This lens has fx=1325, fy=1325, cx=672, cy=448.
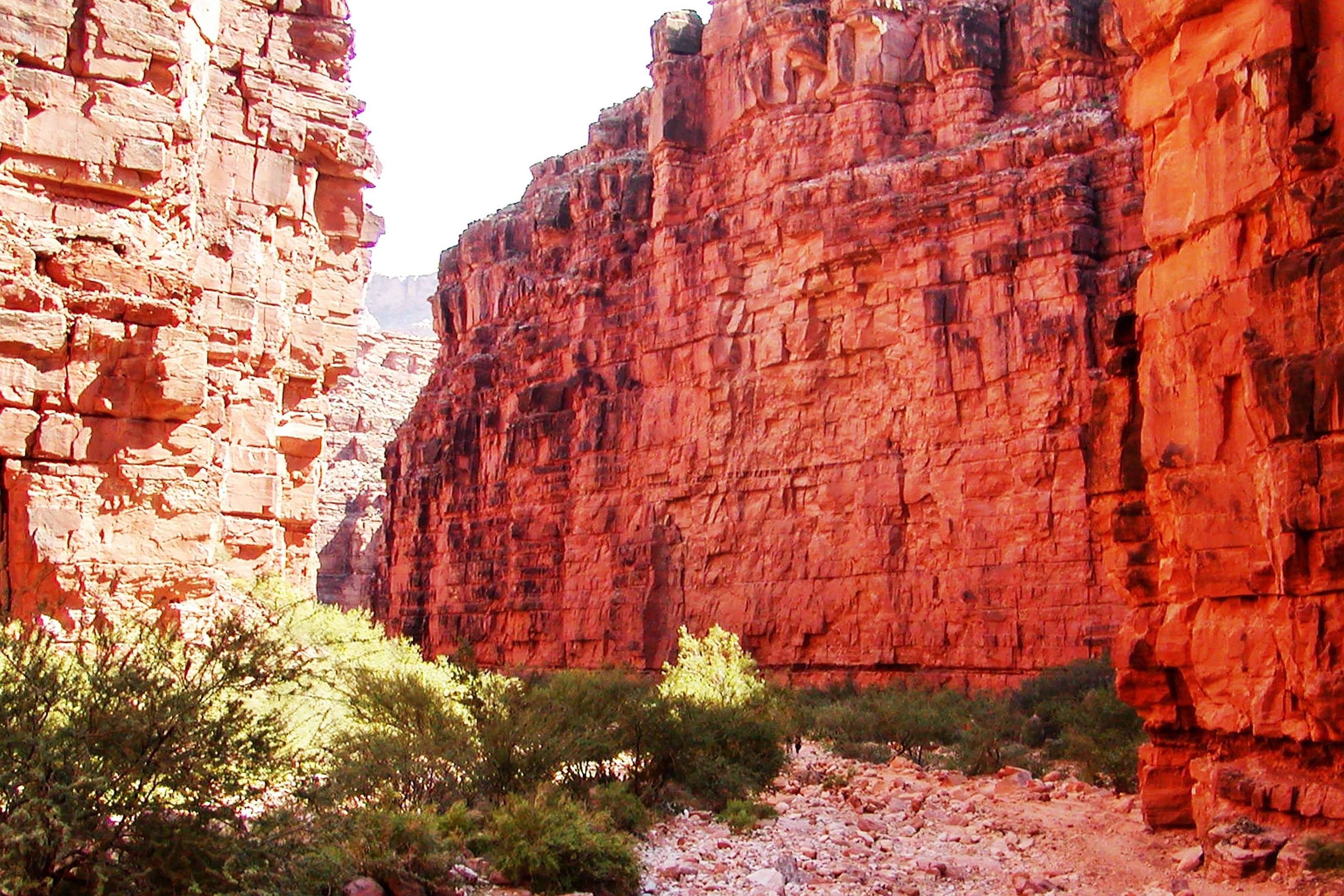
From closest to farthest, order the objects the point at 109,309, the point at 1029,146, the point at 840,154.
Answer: the point at 109,309 < the point at 1029,146 < the point at 840,154

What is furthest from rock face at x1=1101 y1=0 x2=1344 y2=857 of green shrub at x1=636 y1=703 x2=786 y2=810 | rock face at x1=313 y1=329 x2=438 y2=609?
rock face at x1=313 y1=329 x2=438 y2=609

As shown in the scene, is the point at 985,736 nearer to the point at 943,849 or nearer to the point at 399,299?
the point at 943,849

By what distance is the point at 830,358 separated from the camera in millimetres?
28656

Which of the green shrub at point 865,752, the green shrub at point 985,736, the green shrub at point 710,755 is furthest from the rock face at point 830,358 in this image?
the green shrub at point 710,755

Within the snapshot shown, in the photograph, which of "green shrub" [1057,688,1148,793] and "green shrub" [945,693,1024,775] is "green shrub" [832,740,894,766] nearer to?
"green shrub" [945,693,1024,775]

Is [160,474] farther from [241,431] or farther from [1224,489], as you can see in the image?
[1224,489]

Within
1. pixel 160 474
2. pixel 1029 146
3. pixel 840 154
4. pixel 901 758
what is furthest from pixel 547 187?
pixel 160 474

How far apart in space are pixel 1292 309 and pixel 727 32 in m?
25.9

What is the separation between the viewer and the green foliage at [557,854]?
9.45 metres

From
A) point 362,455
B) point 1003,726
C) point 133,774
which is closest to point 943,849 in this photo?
point 133,774

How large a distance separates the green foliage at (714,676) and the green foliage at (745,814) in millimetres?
2205

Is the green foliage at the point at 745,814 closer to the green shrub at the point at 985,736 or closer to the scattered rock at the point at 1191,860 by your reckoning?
the scattered rock at the point at 1191,860

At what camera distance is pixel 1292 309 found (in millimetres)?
9414

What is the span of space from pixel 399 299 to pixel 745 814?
121564mm
